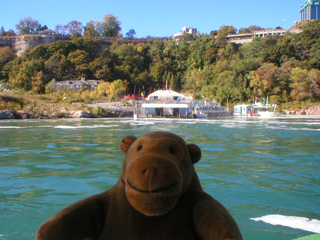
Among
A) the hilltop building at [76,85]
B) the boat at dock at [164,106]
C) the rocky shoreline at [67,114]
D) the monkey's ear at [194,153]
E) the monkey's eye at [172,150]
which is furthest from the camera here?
the hilltop building at [76,85]

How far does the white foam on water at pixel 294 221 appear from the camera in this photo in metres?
3.53

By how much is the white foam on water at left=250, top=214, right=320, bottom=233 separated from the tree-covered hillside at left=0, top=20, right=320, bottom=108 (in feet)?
171

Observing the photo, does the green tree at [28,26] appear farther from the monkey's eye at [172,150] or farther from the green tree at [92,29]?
the monkey's eye at [172,150]

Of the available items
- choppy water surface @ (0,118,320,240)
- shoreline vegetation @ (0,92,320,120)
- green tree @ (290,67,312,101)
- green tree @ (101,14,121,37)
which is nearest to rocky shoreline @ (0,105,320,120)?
shoreline vegetation @ (0,92,320,120)

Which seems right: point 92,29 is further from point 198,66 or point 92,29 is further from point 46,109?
point 46,109

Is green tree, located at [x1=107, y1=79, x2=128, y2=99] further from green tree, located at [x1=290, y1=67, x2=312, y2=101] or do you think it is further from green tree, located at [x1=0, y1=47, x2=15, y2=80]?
green tree, located at [x1=290, y1=67, x2=312, y2=101]

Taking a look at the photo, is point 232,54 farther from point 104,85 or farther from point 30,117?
point 30,117

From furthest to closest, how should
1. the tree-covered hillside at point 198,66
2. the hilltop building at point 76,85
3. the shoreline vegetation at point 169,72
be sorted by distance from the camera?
1. the hilltop building at point 76,85
2. the tree-covered hillside at point 198,66
3. the shoreline vegetation at point 169,72

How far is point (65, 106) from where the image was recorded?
39.9 meters

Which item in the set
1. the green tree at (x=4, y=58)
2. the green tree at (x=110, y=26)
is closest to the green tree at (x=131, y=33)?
the green tree at (x=110, y=26)

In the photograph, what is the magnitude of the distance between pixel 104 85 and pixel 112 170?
51.3 m

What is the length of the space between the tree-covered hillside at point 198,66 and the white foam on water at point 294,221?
5224 centimetres

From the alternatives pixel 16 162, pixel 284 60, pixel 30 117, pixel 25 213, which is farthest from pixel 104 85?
pixel 25 213

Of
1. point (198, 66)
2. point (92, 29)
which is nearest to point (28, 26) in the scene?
point (92, 29)
